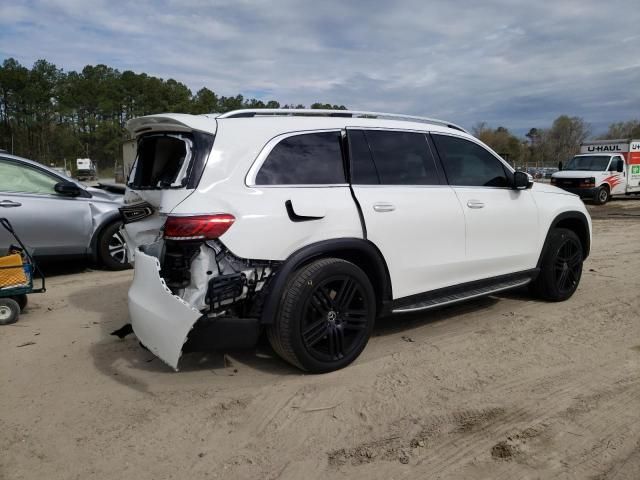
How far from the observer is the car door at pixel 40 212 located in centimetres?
638

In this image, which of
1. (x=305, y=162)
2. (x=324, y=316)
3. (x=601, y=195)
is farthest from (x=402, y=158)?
(x=601, y=195)

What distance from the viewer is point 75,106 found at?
217ft

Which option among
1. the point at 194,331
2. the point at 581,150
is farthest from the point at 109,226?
the point at 581,150

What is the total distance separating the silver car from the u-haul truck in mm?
17388

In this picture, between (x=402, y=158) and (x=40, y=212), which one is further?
(x=40, y=212)

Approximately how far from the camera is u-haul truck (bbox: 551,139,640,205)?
1912 cm

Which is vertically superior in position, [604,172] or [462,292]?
[604,172]

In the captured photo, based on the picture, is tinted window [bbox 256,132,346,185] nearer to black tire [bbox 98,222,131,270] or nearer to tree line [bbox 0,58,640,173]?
black tire [bbox 98,222,131,270]

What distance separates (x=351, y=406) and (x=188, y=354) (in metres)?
1.55

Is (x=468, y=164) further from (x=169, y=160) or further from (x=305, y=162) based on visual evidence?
(x=169, y=160)

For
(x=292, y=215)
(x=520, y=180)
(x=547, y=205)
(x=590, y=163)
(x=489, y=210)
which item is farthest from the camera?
(x=590, y=163)

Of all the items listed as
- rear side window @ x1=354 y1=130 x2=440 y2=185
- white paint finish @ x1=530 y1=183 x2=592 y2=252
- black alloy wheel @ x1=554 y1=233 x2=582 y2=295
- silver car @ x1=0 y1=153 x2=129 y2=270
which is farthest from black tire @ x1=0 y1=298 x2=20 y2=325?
black alloy wheel @ x1=554 y1=233 x2=582 y2=295

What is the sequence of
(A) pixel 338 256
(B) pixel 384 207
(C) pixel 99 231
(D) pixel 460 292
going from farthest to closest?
1. (C) pixel 99 231
2. (D) pixel 460 292
3. (B) pixel 384 207
4. (A) pixel 338 256

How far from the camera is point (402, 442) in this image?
2855mm
